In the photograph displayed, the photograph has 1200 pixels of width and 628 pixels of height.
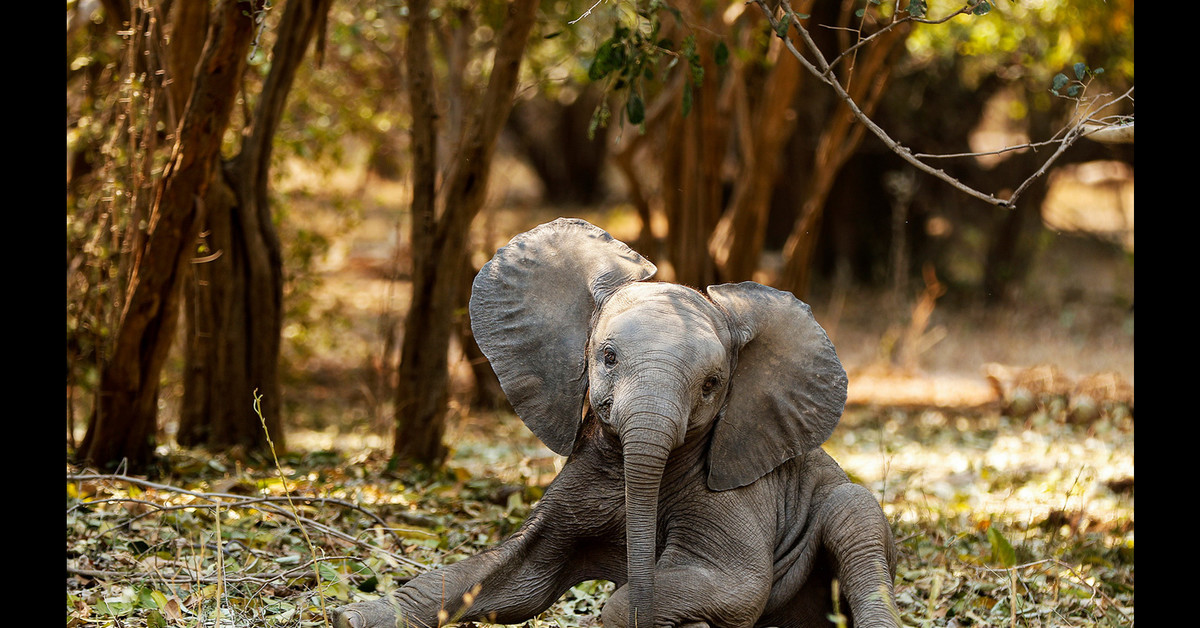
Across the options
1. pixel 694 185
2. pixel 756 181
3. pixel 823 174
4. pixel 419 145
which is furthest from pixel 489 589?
pixel 823 174

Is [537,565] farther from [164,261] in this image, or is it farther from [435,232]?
[435,232]

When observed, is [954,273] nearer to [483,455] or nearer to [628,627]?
[483,455]

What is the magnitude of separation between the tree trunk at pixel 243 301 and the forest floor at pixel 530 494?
0.32 metres

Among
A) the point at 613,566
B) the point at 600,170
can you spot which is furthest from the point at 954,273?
the point at 613,566

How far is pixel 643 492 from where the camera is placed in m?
3.33

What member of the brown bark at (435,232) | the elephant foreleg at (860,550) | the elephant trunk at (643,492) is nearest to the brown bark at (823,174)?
the brown bark at (435,232)

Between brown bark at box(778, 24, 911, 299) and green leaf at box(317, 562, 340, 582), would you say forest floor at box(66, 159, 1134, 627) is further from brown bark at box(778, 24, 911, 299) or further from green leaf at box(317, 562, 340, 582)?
brown bark at box(778, 24, 911, 299)

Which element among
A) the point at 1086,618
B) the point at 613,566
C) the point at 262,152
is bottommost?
the point at 1086,618

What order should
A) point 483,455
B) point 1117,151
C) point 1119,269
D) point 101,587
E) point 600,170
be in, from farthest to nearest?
point 600,170
point 1119,269
point 1117,151
point 483,455
point 101,587

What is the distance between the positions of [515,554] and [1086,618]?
261cm

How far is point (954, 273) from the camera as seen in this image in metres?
18.1

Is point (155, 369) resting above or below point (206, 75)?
below

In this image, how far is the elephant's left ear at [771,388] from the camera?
3822 millimetres

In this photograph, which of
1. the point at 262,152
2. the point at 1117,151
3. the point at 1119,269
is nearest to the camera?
the point at 262,152
